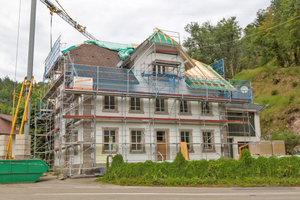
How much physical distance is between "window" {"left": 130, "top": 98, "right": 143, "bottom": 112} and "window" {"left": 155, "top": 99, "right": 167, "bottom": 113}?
1499 millimetres

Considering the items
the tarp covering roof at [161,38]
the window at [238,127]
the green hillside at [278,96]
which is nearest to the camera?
the tarp covering roof at [161,38]

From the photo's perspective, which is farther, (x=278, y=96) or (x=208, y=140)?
(x=278, y=96)

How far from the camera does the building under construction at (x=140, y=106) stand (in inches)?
936

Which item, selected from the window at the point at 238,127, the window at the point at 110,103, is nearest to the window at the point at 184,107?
the window at the point at 238,127

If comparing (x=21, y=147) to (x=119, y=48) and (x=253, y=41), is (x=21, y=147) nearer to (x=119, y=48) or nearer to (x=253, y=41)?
(x=119, y=48)

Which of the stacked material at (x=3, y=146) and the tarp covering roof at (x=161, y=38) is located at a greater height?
the tarp covering roof at (x=161, y=38)

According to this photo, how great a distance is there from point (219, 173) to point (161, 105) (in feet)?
38.6

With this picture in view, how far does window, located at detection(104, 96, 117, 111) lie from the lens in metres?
24.8

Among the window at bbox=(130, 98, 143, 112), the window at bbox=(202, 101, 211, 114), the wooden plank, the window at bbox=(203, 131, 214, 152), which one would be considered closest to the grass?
the wooden plank

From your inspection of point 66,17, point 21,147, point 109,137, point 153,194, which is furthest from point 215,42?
point 153,194

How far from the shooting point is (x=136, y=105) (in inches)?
1017

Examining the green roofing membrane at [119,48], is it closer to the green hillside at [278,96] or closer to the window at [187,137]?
the window at [187,137]

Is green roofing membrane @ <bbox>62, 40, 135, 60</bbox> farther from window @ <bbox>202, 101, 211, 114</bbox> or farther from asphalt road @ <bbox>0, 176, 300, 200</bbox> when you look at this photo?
asphalt road @ <bbox>0, 176, 300, 200</bbox>

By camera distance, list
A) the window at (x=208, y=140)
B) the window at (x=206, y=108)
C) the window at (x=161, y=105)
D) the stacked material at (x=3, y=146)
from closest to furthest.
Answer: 1. the stacked material at (x=3, y=146)
2. the window at (x=161, y=105)
3. the window at (x=208, y=140)
4. the window at (x=206, y=108)
